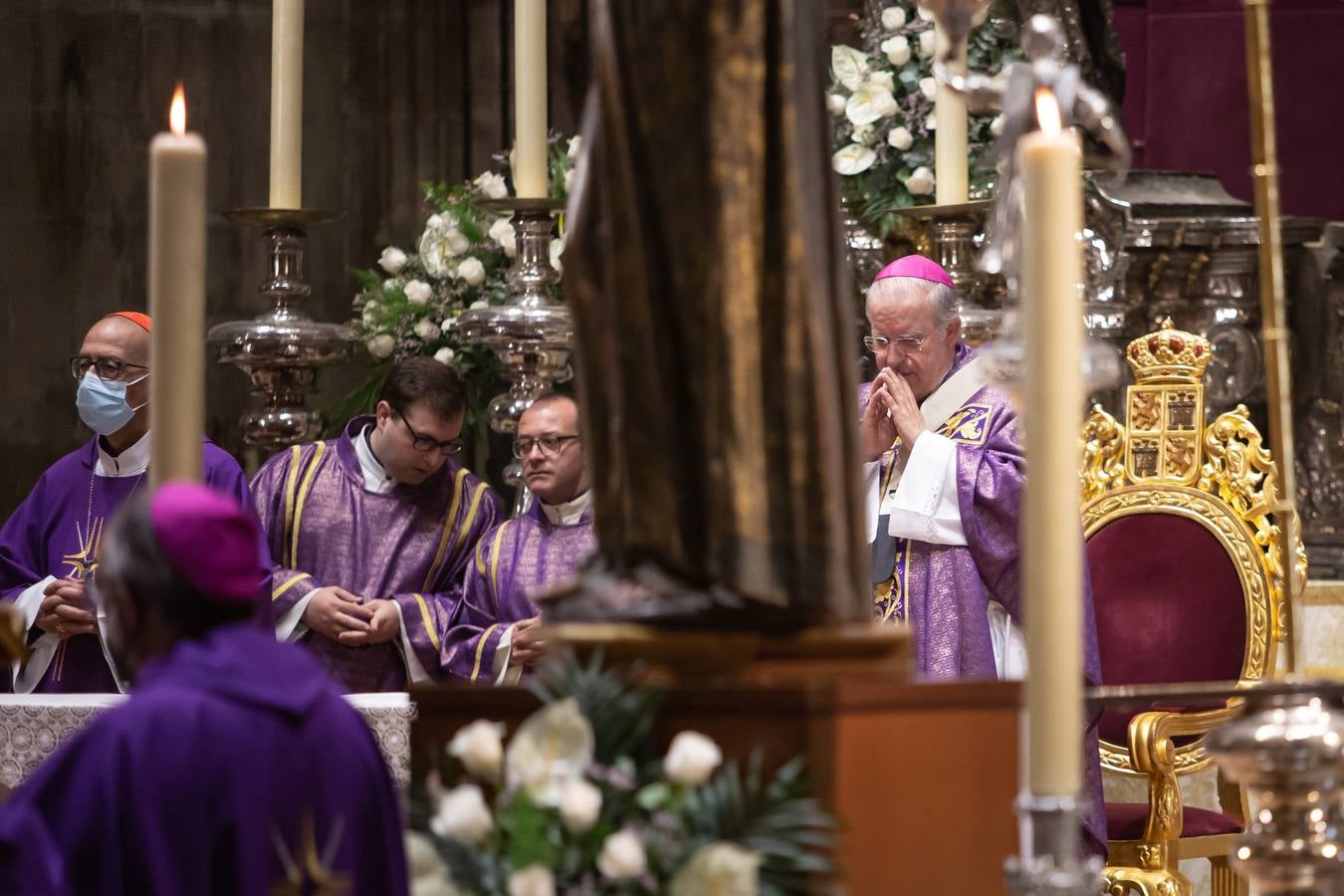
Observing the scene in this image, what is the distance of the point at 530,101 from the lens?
371 centimetres

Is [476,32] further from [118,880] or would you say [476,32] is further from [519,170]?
[118,880]

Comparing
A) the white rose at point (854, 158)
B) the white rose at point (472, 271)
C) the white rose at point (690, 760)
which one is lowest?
the white rose at point (690, 760)

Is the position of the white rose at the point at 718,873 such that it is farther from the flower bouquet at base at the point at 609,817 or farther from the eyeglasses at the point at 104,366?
the eyeglasses at the point at 104,366

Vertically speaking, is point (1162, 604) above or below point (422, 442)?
below

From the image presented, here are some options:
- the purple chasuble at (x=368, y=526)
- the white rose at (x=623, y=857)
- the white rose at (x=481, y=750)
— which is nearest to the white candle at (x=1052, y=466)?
the white rose at (x=623, y=857)

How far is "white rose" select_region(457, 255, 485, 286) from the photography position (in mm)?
5402

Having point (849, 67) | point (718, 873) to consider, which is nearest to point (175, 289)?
point (718, 873)

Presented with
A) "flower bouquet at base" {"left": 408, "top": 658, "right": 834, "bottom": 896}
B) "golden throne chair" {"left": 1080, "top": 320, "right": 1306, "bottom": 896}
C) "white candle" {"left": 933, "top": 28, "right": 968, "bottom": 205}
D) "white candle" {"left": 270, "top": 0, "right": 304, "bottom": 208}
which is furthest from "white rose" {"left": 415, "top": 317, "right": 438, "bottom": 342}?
"flower bouquet at base" {"left": 408, "top": 658, "right": 834, "bottom": 896}

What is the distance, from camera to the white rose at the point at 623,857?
6.19ft

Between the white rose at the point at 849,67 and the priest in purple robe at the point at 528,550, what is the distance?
1.48m

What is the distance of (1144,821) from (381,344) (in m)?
2.23

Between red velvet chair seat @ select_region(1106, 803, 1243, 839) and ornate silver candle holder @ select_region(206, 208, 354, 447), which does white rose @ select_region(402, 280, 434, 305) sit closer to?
ornate silver candle holder @ select_region(206, 208, 354, 447)

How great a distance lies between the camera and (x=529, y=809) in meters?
1.95

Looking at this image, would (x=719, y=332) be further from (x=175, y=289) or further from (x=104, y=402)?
(x=104, y=402)
